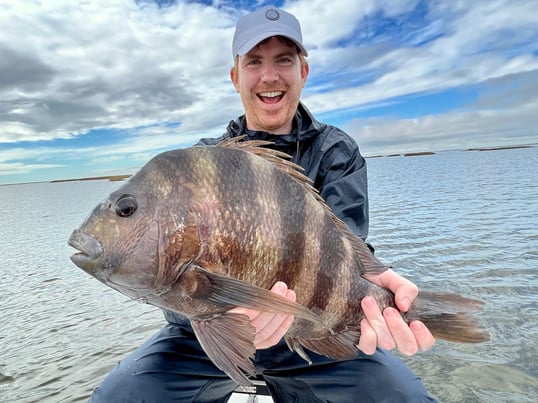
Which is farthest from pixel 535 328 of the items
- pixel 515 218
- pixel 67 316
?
pixel 515 218

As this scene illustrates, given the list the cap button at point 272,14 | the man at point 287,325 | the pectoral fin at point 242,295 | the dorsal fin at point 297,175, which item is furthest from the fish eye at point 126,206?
the cap button at point 272,14

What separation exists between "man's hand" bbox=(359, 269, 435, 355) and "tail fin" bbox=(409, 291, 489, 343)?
0.07 m

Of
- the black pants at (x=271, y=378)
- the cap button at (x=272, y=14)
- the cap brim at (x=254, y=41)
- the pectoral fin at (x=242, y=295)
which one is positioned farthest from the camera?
the cap button at (x=272, y=14)

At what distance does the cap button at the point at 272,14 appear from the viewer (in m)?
3.83

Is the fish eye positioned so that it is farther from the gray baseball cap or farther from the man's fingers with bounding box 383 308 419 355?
the gray baseball cap

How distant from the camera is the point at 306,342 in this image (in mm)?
2535

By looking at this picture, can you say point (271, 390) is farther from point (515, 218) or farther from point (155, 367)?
point (515, 218)

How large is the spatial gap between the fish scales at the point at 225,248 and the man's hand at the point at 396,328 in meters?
0.10

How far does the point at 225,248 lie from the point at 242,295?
0.26 meters

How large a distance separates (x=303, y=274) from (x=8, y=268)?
44.6 ft

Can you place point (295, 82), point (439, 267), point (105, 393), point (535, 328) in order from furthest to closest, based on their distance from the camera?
point (439, 267), point (535, 328), point (295, 82), point (105, 393)

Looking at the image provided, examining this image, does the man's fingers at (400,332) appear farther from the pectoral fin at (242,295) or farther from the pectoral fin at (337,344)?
the pectoral fin at (242,295)

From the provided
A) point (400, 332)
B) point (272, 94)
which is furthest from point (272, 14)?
point (400, 332)

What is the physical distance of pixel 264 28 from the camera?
373 cm
